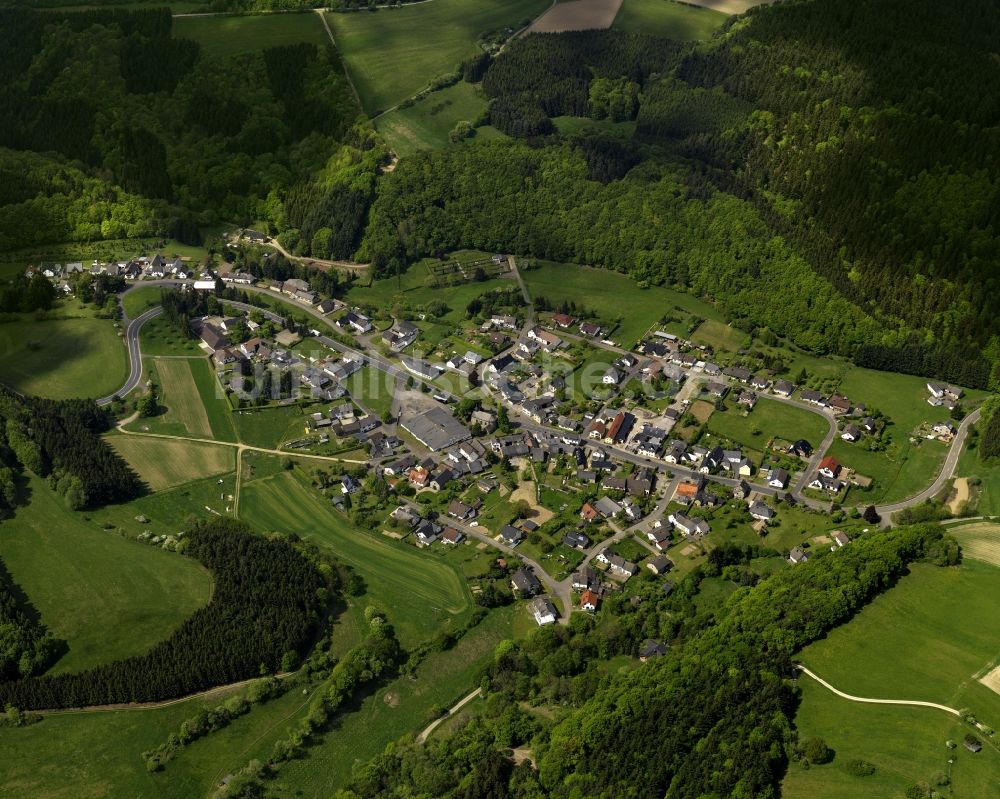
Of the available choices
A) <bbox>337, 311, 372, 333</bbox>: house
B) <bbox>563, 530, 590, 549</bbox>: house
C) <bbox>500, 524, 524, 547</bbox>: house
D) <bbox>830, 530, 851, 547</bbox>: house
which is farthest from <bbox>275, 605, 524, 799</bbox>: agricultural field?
<bbox>337, 311, 372, 333</bbox>: house

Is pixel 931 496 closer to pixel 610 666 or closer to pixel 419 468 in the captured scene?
pixel 610 666

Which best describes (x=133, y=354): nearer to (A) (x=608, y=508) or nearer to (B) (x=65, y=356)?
(B) (x=65, y=356)

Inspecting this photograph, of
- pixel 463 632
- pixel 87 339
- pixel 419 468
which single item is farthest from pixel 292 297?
pixel 463 632

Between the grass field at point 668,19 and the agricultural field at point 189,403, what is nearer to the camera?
the agricultural field at point 189,403

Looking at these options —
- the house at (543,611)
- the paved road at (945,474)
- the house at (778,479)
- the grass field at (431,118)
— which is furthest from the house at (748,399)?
the grass field at (431,118)

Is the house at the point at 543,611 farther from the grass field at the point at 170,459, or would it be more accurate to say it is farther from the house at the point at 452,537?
the grass field at the point at 170,459

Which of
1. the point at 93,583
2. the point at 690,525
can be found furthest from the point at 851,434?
the point at 93,583

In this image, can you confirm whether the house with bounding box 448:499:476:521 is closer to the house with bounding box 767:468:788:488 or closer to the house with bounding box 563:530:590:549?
the house with bounding box 563:530:590:549
